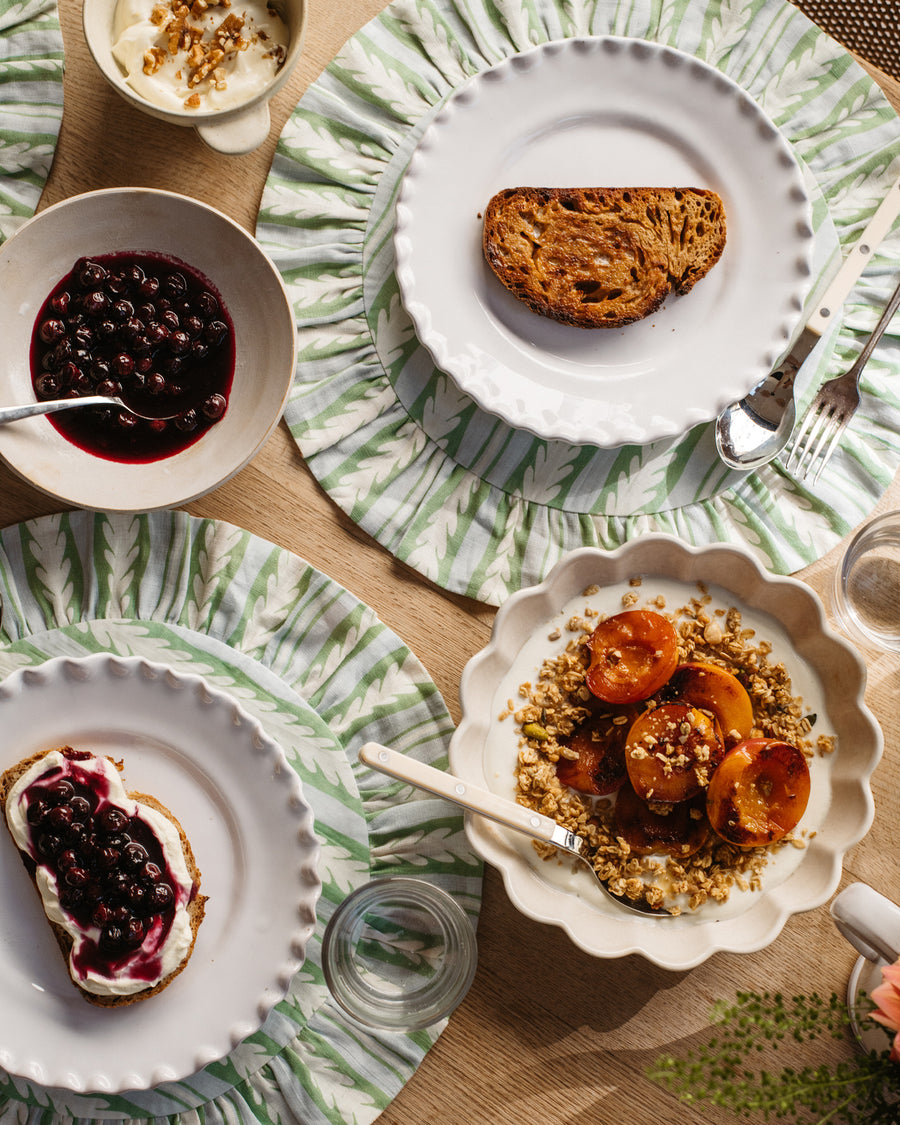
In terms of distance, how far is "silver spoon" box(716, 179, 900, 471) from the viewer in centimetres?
121

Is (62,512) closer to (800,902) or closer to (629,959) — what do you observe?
(629,959)

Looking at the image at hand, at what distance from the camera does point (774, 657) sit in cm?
120

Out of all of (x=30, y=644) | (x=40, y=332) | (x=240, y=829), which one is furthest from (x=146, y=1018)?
(x=40, y=332)

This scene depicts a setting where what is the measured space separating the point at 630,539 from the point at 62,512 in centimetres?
74

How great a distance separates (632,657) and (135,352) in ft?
2.30

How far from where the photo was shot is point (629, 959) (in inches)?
47.4

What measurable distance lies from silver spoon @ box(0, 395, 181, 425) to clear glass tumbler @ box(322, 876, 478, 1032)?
2.10ft

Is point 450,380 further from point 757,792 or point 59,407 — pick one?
point 757,792

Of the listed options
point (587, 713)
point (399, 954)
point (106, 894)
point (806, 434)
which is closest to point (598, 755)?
point (587, 713)

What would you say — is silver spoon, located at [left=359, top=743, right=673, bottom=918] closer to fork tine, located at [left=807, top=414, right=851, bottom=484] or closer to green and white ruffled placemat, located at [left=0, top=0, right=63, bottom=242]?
fork tine, located at [left=807, top=414, right=851, bottom=484]

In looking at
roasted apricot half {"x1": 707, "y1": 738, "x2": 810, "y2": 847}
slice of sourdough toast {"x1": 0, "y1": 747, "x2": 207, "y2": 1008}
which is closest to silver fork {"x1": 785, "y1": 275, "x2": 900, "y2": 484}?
roasted apricot half {"x1": 707, "y1": 738, "x2": 810, "y2": 847}

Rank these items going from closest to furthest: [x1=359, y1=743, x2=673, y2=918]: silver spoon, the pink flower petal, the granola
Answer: the pink flower petal
[x1=359, y1=743, x2=673, y2=918]: silver spoon
the granola

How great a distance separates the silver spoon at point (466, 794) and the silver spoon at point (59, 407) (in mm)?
484

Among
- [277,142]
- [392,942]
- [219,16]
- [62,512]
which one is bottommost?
[392,942]
